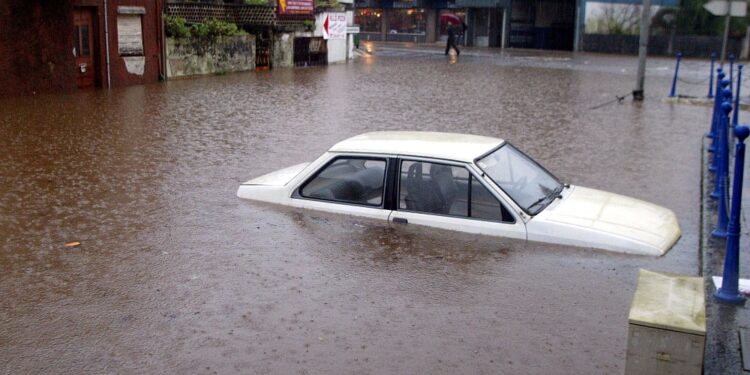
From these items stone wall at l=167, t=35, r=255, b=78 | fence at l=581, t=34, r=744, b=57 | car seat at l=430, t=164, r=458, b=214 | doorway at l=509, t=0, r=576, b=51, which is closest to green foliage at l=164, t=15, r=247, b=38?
stone wall at l=167, t=35, r=255, b=78

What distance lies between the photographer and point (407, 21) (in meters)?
60.6

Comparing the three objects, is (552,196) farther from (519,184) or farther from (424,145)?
(424,145)

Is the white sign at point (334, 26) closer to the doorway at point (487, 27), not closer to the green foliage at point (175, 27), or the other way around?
the green foliage at point (175, 27)

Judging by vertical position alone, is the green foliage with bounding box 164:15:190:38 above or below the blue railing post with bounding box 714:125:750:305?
above

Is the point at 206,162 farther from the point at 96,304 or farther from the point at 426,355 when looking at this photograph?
the point at 426,355

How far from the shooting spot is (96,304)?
21.6 ft

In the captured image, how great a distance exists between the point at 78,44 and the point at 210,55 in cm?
626

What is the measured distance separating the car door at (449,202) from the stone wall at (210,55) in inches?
761

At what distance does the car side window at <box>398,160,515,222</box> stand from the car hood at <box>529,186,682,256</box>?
0.48 meters

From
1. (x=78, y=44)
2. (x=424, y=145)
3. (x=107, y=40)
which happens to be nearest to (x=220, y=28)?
(x=107, y=40)

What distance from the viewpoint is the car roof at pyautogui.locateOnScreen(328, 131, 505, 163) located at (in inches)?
325

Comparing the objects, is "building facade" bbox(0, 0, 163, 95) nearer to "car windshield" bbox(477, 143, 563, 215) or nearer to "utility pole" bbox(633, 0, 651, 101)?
"utility pole" bbox(633, 0, 651, 101)

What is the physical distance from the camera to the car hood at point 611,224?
7684 mm

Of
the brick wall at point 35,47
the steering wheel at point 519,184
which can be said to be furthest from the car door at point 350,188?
the brick wall at point 35,47
